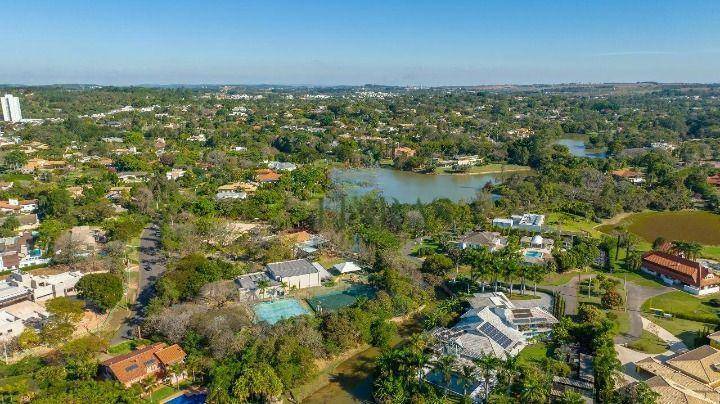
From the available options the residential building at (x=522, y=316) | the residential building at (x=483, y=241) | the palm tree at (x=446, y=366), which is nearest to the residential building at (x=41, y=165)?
the residential building at (x=483, y=241)

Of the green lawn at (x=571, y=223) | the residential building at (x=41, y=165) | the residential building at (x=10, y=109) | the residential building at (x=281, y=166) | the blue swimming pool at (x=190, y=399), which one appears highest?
the residential building at (x=10, y=109)

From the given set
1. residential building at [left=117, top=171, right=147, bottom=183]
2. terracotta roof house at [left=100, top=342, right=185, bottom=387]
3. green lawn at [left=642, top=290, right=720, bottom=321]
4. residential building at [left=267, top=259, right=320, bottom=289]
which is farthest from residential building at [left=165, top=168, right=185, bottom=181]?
green lawn at [left=642, top=290, right=720, bottom=321]

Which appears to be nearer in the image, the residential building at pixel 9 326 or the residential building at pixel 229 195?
the residential building at pixel 9 326

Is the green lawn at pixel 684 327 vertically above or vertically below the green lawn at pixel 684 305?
below

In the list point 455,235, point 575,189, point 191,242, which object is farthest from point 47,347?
point 575,189

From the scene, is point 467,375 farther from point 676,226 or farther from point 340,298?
point 676,226

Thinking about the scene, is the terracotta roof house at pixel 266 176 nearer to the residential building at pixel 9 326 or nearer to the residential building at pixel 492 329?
the residential building at pixel 9 326

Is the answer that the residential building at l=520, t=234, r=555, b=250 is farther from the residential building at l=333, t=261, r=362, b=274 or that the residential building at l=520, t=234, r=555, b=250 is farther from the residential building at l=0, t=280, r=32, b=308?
the residential building at l=0, t=280, r=32, b=308
